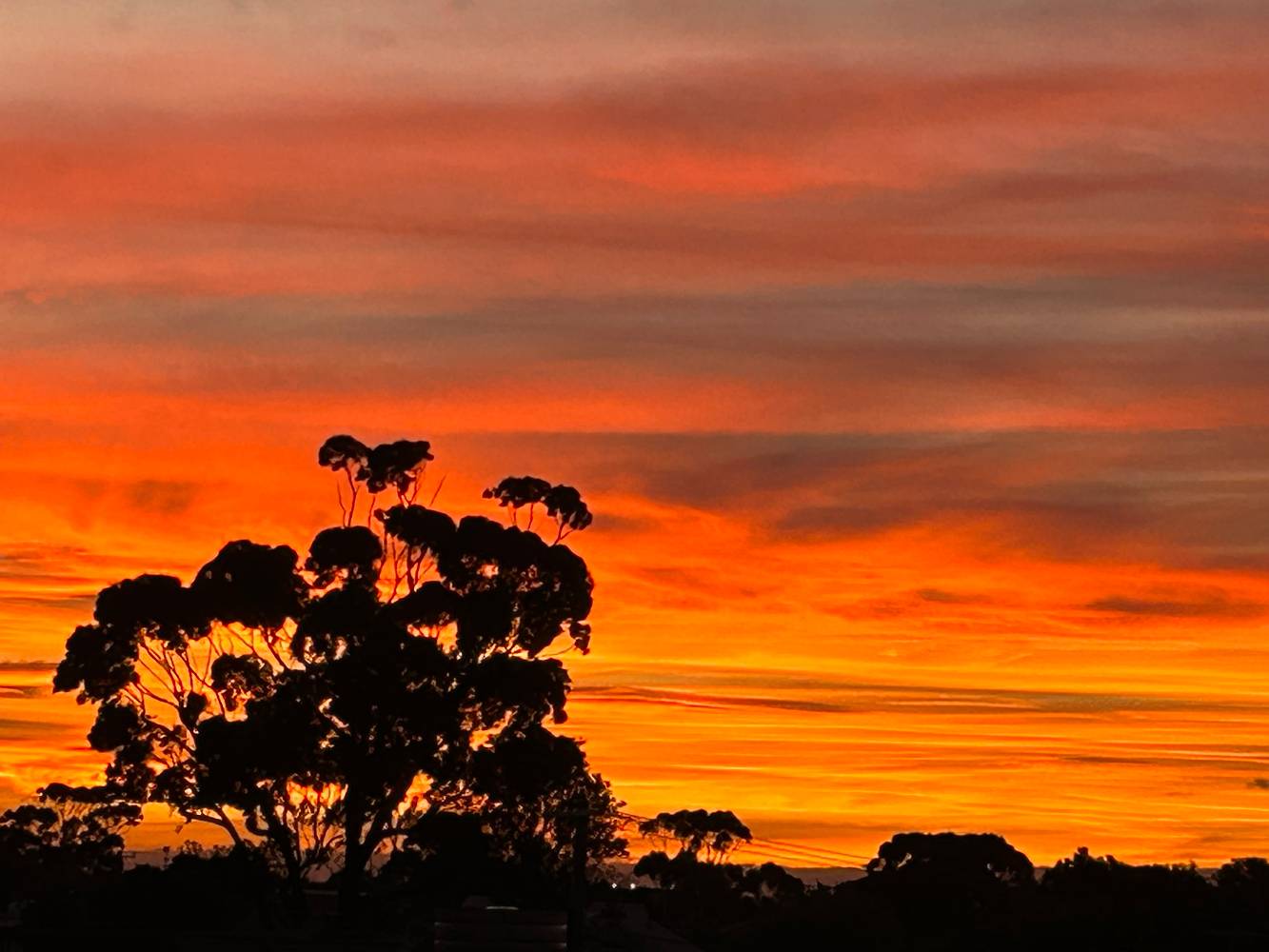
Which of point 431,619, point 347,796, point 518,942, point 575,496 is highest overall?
point 575,496

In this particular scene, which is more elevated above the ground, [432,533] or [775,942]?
[432,533]

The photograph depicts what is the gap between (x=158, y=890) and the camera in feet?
264

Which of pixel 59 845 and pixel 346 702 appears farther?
pixel 59 845

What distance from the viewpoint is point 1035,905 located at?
110562 millimetres

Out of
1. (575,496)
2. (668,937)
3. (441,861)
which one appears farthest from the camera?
(441,861)

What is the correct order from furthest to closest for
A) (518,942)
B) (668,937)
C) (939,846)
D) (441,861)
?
(939,846) < (441,861) < (668,937) < (518,942)

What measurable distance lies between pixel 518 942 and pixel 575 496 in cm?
1891

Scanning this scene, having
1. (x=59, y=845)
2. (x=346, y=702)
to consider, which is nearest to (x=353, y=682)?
(x=346, y=702)

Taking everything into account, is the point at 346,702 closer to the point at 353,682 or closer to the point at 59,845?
the point at 353,682

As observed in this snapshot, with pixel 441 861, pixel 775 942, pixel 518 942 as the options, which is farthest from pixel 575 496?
pixel 775 942

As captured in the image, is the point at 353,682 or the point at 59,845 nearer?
the point at 353,682

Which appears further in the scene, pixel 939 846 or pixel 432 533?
pixel 939 846

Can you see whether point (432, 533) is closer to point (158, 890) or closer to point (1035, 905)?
point (158, 890)

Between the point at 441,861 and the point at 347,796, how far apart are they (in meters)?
22.2
